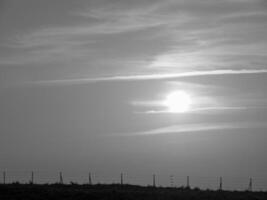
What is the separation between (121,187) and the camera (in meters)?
70.9

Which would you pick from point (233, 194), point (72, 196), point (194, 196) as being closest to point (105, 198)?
point (72, 196)

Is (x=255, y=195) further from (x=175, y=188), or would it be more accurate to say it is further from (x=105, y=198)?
(x=105, y=198)

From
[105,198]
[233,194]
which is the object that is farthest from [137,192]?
[233,194]

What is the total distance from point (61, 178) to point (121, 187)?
485 inches

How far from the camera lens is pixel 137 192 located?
→ 63.2m

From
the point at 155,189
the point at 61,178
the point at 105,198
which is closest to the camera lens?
the point at 105,198

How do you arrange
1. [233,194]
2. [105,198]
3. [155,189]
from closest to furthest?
[105,198] < [233,194] < [155,189]

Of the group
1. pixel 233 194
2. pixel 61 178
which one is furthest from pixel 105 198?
pixel 61 178

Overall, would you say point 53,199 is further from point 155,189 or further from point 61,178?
point 61,178

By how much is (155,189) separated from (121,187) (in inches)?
152

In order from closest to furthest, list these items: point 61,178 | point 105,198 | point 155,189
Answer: point 105,198 < point 155,189 < point 61,178

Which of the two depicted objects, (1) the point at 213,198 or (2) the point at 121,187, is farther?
(2) the point at 121,187

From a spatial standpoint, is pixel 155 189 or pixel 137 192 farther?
pixel 155 189

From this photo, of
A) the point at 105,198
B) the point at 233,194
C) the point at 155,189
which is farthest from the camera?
the point at 155,189
